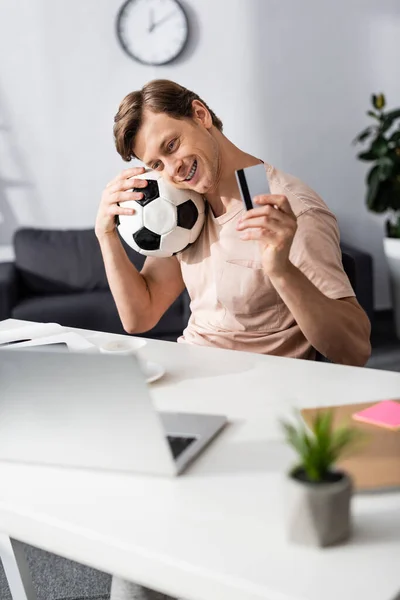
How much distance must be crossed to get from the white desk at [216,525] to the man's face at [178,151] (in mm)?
683

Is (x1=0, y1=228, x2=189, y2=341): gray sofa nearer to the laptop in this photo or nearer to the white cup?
the white cup

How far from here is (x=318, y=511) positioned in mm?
663

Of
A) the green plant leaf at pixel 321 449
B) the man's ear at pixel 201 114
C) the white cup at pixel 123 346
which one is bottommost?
the white cup at pixel 123 346

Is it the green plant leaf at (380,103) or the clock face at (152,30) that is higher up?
the clock face at (152,30)

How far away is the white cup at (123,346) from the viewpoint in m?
1.37

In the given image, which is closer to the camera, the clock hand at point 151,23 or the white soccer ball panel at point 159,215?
the white soccer ball panel at point 159,215

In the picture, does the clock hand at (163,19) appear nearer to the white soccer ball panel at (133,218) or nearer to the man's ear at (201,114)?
the man's ear at (201,114)

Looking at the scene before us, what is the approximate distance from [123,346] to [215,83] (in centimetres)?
306

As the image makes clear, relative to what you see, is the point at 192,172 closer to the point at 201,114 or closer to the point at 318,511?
the point at 201,114

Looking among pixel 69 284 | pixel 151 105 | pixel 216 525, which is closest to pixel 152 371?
pixel 216 525

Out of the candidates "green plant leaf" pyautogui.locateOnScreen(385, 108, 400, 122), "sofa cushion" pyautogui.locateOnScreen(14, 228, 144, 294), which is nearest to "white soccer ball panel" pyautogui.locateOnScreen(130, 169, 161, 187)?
"sofa cushion" pyautogui.locateOnScreen(14, 228, 144, 294)

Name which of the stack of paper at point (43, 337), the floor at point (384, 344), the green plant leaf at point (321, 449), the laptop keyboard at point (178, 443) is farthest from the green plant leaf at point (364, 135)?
the green plant leaf at point (321, 449)

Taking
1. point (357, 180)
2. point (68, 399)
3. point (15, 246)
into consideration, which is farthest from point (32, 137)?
point (68, 399)

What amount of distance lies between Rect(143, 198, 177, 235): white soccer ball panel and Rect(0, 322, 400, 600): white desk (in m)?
0.58
